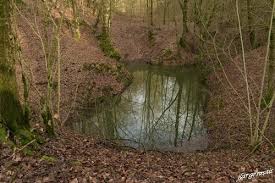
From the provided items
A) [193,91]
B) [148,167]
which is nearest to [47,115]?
[148,167]

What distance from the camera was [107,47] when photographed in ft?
86.8

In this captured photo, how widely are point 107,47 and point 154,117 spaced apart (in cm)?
1244

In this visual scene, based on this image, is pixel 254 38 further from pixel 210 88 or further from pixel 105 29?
pixel 105 29

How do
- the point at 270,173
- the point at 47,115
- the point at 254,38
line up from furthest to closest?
the point at 254,38
the point at 47,115
the point at 270,173

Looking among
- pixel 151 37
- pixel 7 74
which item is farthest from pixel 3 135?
pixel 151 37

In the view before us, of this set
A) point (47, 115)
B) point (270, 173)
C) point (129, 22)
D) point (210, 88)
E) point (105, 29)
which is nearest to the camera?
point (270, 173)

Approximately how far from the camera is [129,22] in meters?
38.8

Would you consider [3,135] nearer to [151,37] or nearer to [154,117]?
[154,117]

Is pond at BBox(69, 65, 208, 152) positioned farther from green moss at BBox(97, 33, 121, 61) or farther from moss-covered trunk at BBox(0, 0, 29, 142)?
moss-covered trunk at BBox(0, 0, 29, 142)

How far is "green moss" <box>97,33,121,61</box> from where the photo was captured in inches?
1014

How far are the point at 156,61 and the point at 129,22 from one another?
11.0 metres

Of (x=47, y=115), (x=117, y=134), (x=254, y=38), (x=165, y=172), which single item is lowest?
(x=117, y=134)

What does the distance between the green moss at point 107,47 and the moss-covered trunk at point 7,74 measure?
59.7ft

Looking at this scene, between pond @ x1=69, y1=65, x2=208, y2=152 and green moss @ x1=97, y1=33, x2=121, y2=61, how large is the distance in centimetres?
323
